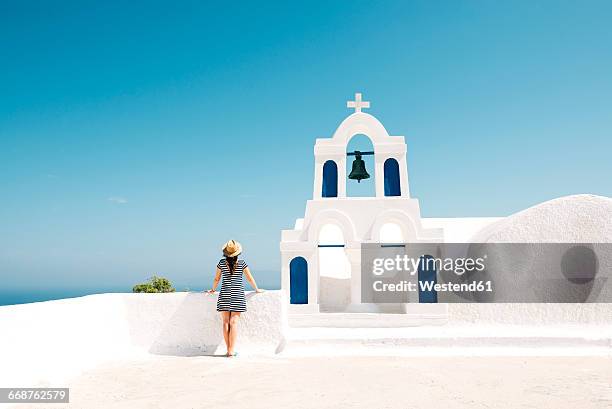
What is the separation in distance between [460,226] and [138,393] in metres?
17.0

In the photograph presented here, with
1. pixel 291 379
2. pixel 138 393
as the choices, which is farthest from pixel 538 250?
pixel 138 393

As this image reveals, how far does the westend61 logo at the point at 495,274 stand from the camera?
12445 millimetres

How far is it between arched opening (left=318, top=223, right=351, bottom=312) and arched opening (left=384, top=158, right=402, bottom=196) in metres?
1.92

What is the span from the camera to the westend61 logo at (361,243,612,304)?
12445 millimetres

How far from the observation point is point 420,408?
4836 millimetres

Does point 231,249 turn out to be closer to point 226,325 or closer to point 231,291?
point 231,291

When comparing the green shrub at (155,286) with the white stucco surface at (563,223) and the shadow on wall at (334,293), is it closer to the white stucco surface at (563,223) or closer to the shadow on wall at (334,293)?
the shadow on wall at (334,293)

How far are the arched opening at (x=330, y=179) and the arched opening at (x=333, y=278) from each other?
1.03 m

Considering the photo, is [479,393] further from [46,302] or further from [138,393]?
[46,302]

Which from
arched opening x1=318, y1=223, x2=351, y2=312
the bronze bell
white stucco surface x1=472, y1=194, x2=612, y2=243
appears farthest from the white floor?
the bronze bell

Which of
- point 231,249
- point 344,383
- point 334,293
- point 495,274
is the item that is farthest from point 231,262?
point 495,274

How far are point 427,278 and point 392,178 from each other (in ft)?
10.3

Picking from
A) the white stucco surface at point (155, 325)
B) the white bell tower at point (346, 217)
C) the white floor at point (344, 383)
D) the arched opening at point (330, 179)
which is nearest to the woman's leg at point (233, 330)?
the white floor at point (344, 383)

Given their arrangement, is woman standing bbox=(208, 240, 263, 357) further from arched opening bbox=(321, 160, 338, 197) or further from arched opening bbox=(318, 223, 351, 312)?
arched opening bbox=(321, 160, 338, 197)
